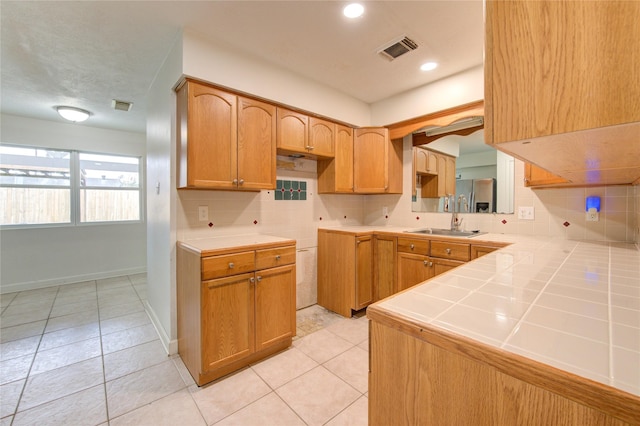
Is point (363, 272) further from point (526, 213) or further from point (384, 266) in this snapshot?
point (526, 213)

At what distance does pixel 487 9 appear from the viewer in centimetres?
66

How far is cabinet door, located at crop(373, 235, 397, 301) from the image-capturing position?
2.85 meters

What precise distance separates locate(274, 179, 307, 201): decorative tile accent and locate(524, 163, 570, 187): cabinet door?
2.08 meters

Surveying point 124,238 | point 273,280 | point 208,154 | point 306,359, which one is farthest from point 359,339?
point 124,238

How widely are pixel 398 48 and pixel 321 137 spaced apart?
3.55ft

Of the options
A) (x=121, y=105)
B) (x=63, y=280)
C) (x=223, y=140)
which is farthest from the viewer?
(x=63, y=280)

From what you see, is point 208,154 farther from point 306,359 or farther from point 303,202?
point 306,359

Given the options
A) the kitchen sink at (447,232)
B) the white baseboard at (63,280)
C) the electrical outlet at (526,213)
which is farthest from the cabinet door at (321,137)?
the white baseboard at (63,280)

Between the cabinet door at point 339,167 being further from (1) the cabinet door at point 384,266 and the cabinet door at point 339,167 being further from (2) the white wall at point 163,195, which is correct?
(2) the white wall at point 163,195

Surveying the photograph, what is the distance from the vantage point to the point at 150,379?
6.39ft

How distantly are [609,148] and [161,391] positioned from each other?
2.55 meters

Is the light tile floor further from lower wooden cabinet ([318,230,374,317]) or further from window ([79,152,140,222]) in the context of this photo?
window ([79,152,140,222])

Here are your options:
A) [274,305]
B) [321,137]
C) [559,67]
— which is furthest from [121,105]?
[559,67]

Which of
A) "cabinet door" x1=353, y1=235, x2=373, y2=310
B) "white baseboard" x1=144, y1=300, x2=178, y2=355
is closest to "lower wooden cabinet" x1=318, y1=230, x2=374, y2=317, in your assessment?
"cabinet door" x1=353, y1=235, x2=373, y2=310
